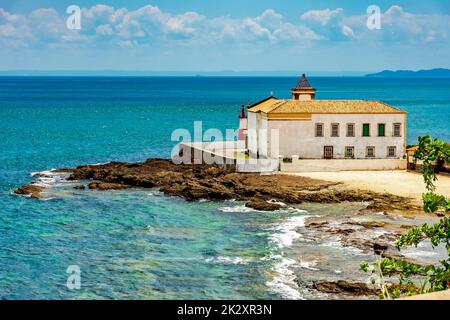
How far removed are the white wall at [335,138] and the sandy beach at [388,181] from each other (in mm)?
2450

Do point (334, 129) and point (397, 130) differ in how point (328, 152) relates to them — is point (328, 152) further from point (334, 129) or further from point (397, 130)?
point (397, 130)

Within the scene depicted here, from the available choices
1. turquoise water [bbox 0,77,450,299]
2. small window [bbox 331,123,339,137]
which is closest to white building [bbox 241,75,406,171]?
small window [bbox 331,123,339,137]

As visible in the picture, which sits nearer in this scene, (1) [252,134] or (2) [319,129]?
(2) [319,129]

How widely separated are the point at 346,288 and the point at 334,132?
79.0 feet

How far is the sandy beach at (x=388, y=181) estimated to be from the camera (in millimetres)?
37438

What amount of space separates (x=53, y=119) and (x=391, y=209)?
81850 mm

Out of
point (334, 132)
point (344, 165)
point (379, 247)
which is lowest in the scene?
point (379, 247)

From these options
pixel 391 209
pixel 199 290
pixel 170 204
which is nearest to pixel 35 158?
pixel 170 204

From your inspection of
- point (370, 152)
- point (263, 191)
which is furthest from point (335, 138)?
point (263, 191)

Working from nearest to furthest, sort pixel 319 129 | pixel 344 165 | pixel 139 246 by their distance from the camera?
1. pixel 139 246
2. pixel 344 165
3. pixel 319 129

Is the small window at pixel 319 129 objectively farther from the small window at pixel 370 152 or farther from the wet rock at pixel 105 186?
the wet rock at pixel 105 186

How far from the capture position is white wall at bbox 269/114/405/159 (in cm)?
4531

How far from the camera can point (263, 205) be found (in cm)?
3584

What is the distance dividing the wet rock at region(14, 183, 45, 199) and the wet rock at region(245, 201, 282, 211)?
11.2 metres
